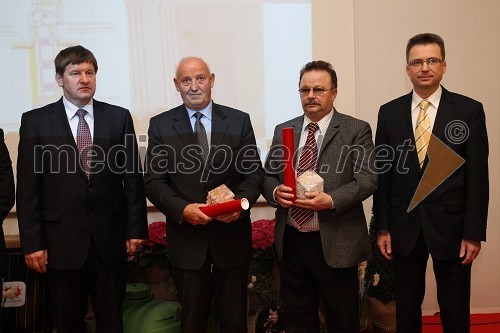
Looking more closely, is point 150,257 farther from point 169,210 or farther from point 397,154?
point 397,154

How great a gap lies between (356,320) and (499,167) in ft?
6.57

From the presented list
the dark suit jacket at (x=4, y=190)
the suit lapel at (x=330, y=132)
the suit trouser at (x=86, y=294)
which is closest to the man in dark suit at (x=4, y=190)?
the dark suit jacket at (x=4, y=190)

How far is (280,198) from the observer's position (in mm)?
2082

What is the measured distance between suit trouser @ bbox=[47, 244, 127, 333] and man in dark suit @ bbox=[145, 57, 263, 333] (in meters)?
0.28

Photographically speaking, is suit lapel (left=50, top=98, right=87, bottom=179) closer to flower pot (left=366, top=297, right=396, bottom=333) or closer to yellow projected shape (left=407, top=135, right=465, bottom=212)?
yellow projected shape (left=407, top=135, right=465, bottom=212)

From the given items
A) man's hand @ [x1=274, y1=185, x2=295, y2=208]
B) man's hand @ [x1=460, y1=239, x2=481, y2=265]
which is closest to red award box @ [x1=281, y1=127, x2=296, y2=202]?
man's hand @ [x1=274, y1=185, x2=295, y2=208]

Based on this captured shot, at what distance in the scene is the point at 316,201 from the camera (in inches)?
79.8

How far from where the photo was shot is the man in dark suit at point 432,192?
2145 millimetres

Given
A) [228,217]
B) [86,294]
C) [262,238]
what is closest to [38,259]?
[86,294]

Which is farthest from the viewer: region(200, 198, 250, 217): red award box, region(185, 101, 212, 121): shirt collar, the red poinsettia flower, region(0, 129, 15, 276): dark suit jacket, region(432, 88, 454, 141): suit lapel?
the red poinsettia flower

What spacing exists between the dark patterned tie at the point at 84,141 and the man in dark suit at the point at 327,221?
0.80 m

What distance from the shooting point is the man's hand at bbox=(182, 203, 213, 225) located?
201 centimetres

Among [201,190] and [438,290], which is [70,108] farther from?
[438,290]

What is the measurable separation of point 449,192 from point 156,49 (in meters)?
2.05
